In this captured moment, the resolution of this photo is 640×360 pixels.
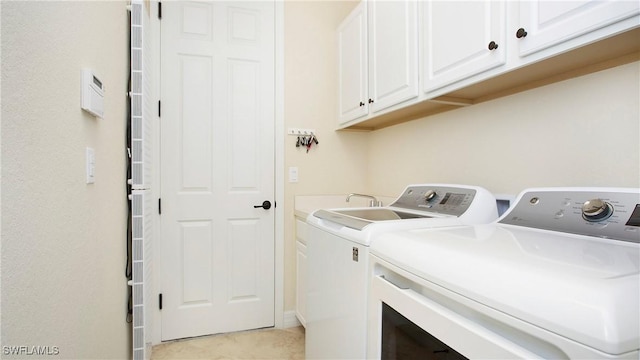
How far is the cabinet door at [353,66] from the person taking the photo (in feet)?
6.63

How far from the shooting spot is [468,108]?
1.61m

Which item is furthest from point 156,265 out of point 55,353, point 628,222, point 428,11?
point 628,222

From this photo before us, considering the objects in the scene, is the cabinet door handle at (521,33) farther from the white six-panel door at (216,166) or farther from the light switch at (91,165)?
the white six-panel door at (216,166)

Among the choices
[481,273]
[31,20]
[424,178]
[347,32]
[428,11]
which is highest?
[347,32]

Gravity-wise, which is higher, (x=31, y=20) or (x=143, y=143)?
(x=31, y=20)

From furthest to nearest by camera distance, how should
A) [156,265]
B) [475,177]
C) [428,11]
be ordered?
[156,265]
[475,177]
[428,11]

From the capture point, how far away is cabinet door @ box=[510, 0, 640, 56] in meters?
0.80

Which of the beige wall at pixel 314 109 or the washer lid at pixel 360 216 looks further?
the beige wall at pixel 314 109

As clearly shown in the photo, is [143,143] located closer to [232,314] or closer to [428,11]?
[232,314]

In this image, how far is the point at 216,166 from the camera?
2242 mm

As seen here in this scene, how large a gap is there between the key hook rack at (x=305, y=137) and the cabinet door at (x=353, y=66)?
0.24 m

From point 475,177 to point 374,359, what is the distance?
100 centimetres

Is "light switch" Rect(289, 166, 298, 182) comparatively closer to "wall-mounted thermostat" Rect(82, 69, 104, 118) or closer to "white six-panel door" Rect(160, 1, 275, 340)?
"white six-panel door" Rect(160, 1, 275, 340)

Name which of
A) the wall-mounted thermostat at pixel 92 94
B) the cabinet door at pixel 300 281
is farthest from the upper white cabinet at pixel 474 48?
the wall-mounted thermostat at pixel 92 94
